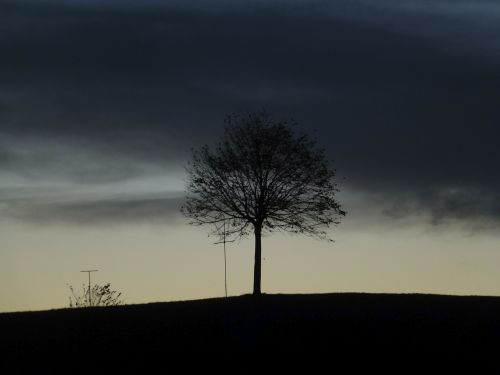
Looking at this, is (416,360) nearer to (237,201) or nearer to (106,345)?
(106,345)

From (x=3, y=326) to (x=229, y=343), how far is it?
13287mm

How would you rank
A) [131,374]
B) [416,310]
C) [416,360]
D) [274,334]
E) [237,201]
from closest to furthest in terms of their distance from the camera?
[131,374], [416,360], [274,334], [416,310], [237,201]

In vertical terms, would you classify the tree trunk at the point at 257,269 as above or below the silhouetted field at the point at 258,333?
above

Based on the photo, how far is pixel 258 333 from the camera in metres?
45.0

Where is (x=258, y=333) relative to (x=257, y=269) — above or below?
below

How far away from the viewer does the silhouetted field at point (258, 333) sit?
4225 cm

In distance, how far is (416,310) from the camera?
174ft

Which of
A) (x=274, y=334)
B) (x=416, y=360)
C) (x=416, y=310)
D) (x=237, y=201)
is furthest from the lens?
(x=237, y=201)

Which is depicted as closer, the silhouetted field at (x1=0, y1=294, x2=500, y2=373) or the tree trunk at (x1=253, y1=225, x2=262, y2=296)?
the silhouetted field at (x1=0, y1=294, x2=500, y2=373)

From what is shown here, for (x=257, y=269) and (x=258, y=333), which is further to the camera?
(x=257, y=269)

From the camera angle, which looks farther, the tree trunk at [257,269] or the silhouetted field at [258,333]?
the tree trunk at [257,269]

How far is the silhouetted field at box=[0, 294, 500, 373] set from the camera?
139 feet

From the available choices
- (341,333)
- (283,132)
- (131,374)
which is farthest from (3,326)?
(283,132)

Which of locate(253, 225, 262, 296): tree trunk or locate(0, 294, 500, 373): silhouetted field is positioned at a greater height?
locate(253, 225, 262, 296): tree trunk
